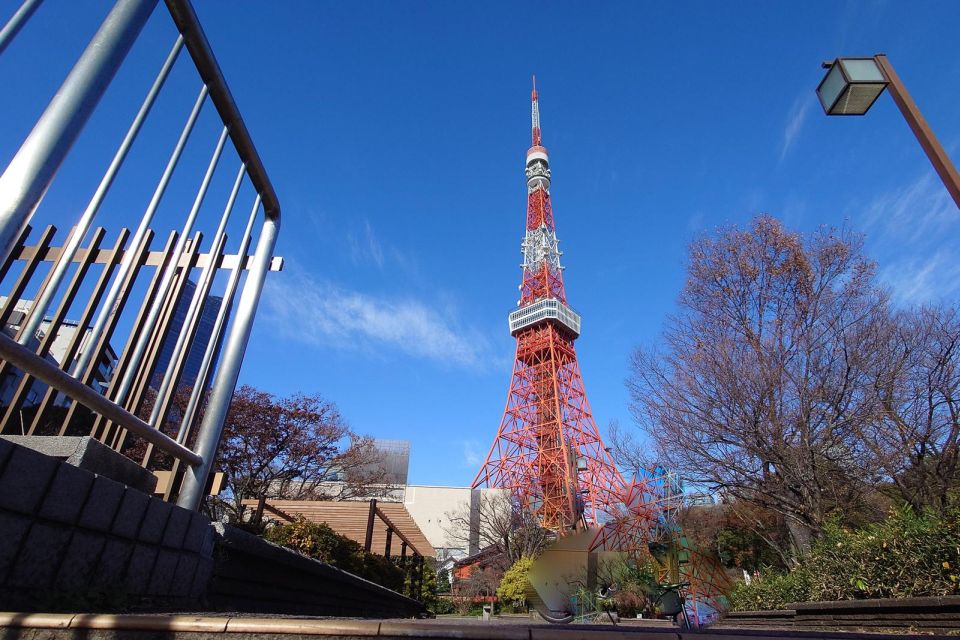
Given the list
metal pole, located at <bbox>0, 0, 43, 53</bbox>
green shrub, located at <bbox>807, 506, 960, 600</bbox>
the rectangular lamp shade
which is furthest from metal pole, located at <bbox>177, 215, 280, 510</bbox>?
green shrub, located at <bbox>807, 506, 960, 600</bbox>

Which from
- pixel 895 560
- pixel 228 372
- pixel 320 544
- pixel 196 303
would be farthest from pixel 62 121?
pixel 895 560

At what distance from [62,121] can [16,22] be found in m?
0.30

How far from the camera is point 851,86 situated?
466cm

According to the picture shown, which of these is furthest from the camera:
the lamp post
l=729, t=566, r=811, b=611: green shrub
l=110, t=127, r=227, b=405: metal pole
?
l=729, t=566, r=811, b=611: green shrub

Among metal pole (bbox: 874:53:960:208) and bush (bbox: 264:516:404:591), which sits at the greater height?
metal pole (bbox: 874:53:960:208)

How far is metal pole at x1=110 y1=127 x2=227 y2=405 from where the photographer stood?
2012 millimetres

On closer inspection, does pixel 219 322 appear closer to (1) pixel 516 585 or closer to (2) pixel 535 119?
(1) pixel 516 585

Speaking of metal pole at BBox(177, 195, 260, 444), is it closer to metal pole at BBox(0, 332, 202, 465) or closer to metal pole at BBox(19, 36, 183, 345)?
metal pole at BBox(0, 332, 202, 465)

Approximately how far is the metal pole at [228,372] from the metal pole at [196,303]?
20 cm

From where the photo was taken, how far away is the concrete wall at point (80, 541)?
131 cm

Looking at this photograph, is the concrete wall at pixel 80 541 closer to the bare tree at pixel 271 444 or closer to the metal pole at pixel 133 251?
the metal pole at pixel 133 251

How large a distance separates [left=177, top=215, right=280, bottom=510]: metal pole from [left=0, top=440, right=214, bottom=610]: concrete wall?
266 millimetres

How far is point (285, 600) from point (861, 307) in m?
8.18

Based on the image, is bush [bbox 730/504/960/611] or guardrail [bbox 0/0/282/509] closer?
guardrail [bbox 0/0/282/509]
